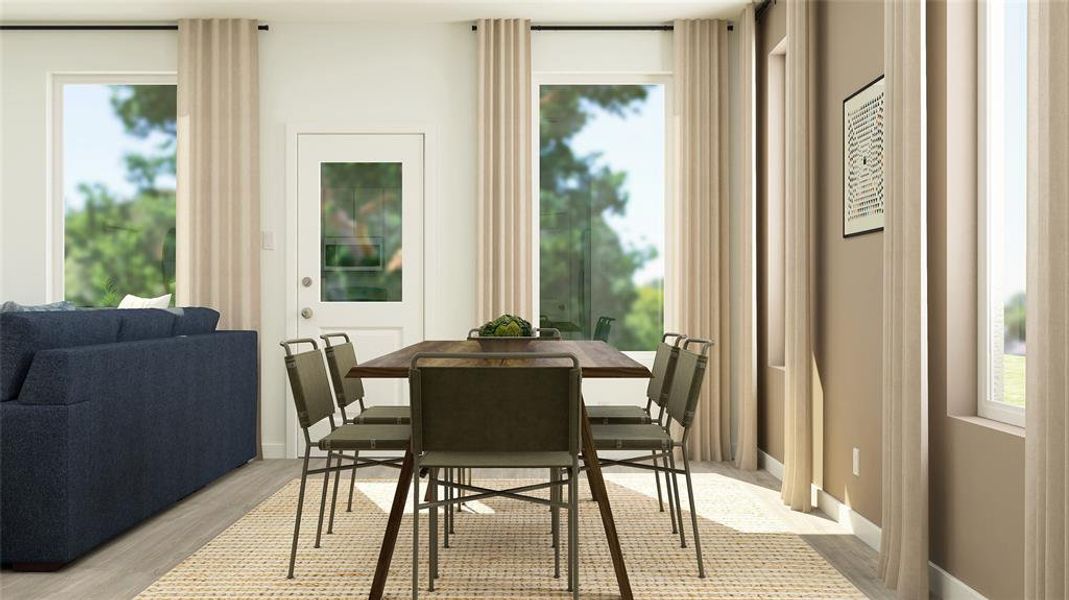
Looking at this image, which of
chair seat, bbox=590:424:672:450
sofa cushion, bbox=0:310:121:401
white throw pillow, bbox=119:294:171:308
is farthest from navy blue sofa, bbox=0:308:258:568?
chair seat, bbox=590:424:672:450

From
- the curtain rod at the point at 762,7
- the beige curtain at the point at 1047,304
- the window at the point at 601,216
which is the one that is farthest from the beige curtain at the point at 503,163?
the beige curtain at the point at 1047,304

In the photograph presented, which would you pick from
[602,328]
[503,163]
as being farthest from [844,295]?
[503,163]

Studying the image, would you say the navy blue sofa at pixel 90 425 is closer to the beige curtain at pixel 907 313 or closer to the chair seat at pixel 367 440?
the chair seat at pixel 367 440

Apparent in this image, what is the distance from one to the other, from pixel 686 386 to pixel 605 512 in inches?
23.3

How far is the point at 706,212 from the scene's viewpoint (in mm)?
4984

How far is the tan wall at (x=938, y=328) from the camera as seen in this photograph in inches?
91.7

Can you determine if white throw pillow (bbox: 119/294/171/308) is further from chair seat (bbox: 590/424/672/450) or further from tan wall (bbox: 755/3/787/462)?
tan wall (bbox: 755/3/787/462)

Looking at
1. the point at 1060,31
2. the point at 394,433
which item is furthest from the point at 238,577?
the point at 1060,31

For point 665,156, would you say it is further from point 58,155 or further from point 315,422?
point 58,155

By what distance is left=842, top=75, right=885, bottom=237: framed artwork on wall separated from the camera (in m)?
3.07

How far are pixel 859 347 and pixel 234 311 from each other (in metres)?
3.81

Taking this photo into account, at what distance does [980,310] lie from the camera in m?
2.50

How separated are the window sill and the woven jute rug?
0.71 meters

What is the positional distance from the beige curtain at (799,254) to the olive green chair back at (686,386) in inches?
37.5
